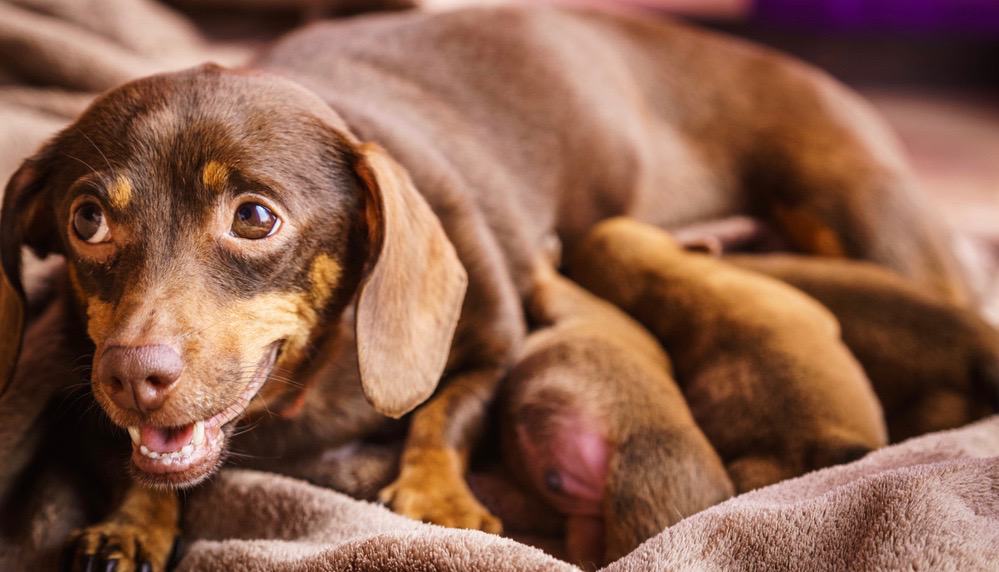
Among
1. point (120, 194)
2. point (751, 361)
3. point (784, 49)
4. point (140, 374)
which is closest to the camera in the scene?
point (140, 374)

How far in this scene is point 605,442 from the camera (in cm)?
181

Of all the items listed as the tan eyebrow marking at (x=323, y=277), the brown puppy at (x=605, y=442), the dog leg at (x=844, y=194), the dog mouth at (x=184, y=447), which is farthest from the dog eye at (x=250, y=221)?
the dog leg at (x=844, y=194)

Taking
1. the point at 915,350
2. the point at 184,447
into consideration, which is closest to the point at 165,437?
the point at 184,447

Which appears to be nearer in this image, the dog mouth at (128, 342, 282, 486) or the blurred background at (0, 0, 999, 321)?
the dog mouth at (128, 342, 282, 486)

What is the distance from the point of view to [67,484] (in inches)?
72.3

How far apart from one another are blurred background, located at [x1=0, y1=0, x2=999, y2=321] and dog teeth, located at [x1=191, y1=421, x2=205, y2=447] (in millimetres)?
1084

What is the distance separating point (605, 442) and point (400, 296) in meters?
0.50

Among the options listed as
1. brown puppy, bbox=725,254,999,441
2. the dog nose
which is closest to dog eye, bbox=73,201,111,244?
the dog nose

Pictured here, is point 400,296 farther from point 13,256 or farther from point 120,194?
point 13,256

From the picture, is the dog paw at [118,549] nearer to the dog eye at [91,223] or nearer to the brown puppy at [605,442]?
the dog eye at [91,223]

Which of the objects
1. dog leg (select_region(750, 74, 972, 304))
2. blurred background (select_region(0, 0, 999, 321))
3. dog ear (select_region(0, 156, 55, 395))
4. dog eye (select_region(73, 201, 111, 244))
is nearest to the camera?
dog eye (select_region(73, 201, 111, 244))

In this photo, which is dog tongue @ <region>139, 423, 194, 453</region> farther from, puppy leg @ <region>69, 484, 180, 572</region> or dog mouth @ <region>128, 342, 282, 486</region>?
puppy leg @ <region>69, 484, 180, 572</region>

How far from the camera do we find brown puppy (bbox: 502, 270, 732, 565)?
169 centimetres

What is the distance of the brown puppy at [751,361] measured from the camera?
6.08ft
